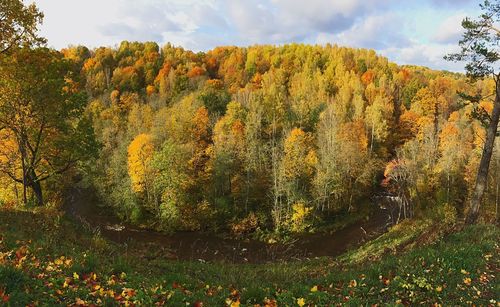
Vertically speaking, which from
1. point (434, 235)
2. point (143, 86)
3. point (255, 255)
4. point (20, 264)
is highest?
point (143, 86)

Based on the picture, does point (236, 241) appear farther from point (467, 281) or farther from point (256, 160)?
point (467, 281)

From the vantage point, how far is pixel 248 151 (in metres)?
43.5

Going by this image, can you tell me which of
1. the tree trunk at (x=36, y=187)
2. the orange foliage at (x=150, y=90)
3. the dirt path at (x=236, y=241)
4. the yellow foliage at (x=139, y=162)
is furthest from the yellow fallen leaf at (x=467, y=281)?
the orange foliage at (x=150, y=90)

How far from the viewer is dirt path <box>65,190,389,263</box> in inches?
1169

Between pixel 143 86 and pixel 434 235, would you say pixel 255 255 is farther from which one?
pixel 143 86

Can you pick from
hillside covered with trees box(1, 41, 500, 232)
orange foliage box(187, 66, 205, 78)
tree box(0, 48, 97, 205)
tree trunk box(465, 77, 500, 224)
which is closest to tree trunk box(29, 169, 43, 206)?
tree box(0, 48, 97, 205)

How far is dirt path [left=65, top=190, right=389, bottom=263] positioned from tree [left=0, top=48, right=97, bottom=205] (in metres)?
11.0

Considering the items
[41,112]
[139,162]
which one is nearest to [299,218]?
[139,162]

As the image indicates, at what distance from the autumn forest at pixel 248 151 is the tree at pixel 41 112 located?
0.06 metres

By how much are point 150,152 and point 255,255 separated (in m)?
18.1

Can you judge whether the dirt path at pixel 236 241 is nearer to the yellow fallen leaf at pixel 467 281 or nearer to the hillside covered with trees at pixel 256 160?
the hillside covered with trees at pixel 256 160

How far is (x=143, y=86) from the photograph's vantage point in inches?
3964

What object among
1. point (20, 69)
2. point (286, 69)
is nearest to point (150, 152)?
point (20, 69)

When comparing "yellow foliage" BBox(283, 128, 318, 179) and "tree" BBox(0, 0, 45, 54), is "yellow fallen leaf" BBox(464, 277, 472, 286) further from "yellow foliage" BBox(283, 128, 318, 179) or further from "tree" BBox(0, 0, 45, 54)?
"yellow foliage" BBox(283, 128, 318, 179)
